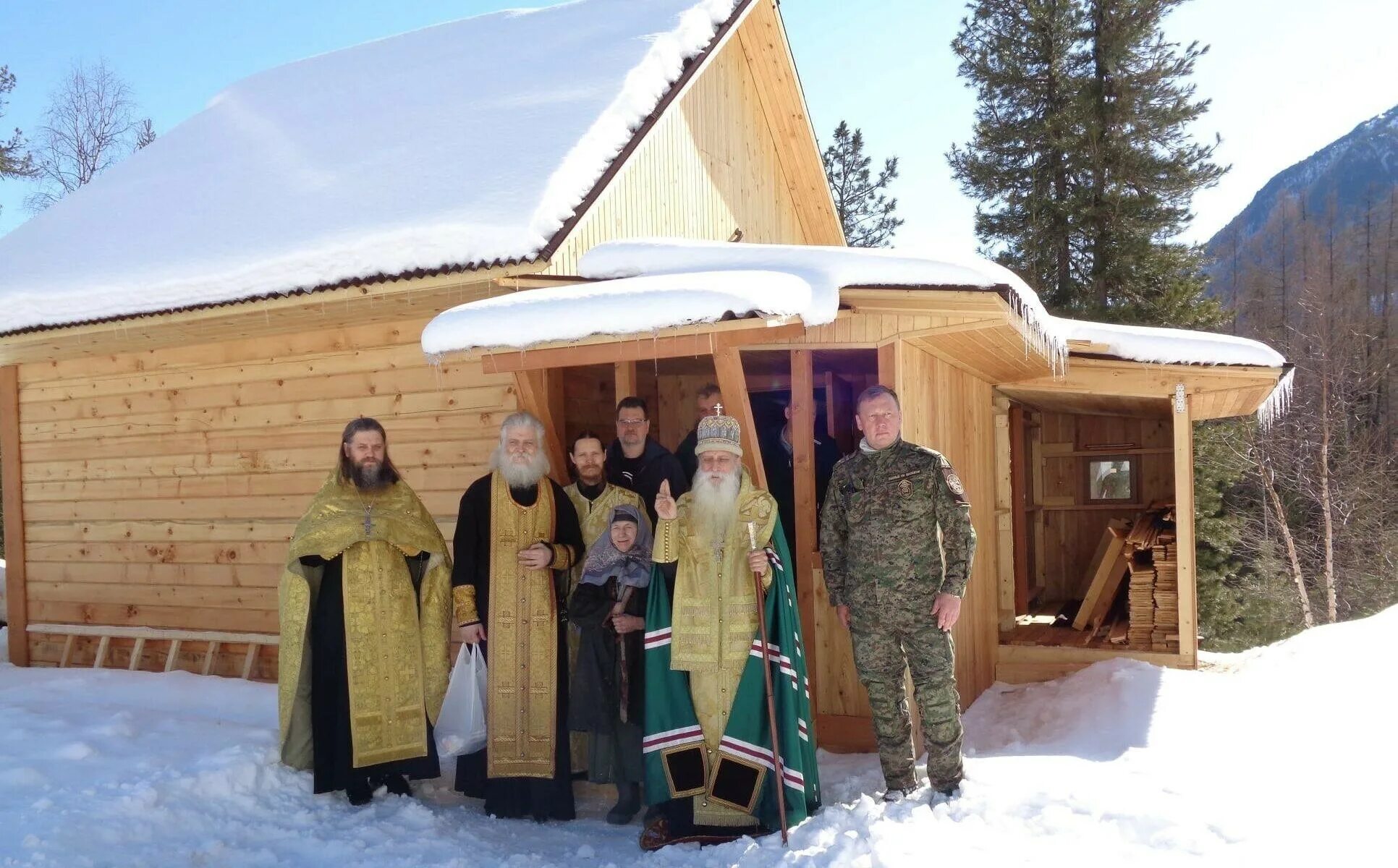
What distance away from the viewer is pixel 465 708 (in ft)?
15.1

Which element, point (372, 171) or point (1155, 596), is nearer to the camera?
point (372, 171)

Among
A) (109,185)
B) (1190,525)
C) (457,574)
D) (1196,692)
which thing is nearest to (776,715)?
(457,574)

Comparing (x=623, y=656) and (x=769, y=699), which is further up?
(x=623, y=656)

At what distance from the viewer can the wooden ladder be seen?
6977mm

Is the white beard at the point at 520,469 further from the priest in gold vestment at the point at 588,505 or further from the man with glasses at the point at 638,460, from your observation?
the man with glasses at the point at 638,460

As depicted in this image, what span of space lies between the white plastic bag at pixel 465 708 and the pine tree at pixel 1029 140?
682 inches

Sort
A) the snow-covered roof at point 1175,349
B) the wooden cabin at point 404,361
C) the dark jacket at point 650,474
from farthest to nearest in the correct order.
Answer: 1. the snow-covered roof at point 1175,349
2. the wooden cabin at point 404,361
3. the dark jacket at point 650,474

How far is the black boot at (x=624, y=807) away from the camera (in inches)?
177

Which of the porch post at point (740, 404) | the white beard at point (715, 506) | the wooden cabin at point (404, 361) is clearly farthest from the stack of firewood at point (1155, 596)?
the white beard at point (715, 506)

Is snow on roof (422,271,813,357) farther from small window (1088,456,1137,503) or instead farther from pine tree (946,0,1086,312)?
pine tree (946,0,1086,312)

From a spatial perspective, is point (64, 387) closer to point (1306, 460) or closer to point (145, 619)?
point (145, 619)

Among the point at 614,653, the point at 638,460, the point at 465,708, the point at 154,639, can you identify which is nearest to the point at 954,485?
the point at 638,460

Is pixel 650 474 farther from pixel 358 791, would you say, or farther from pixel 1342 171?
pixel 1342 171

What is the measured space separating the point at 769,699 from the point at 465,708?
1.55 m
